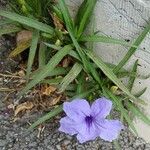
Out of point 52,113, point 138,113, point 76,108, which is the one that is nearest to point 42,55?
point 52,113

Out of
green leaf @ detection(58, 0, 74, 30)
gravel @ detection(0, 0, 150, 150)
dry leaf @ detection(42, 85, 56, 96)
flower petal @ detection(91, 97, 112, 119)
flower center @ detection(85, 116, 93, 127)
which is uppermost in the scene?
green leaf @ detection(58, 0, 74, 30)

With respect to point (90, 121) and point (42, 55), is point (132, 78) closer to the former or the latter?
point (90, 121)

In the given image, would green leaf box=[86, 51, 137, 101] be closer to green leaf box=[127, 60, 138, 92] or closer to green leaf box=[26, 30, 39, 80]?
green leaf box=[127, 60, 138, 92]

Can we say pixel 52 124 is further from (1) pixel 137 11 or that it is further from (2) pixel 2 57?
(1) pixel 137 11

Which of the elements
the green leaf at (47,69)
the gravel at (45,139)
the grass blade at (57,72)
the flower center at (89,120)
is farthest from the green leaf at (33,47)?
the flower center at (89,120)

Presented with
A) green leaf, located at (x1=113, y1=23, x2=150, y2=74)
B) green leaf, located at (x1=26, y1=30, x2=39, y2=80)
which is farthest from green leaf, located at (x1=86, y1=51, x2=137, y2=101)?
green leaf, located at (x1=26, y1=30, x2=39, y2=80)

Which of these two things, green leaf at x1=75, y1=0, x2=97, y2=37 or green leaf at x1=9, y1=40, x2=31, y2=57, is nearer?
green leaf at x1=75, y1=0, x2=97, y2=37

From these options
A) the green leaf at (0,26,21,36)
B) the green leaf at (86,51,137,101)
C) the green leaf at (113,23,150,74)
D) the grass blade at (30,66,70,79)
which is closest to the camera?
the green leaf at (113,23,150,74)
